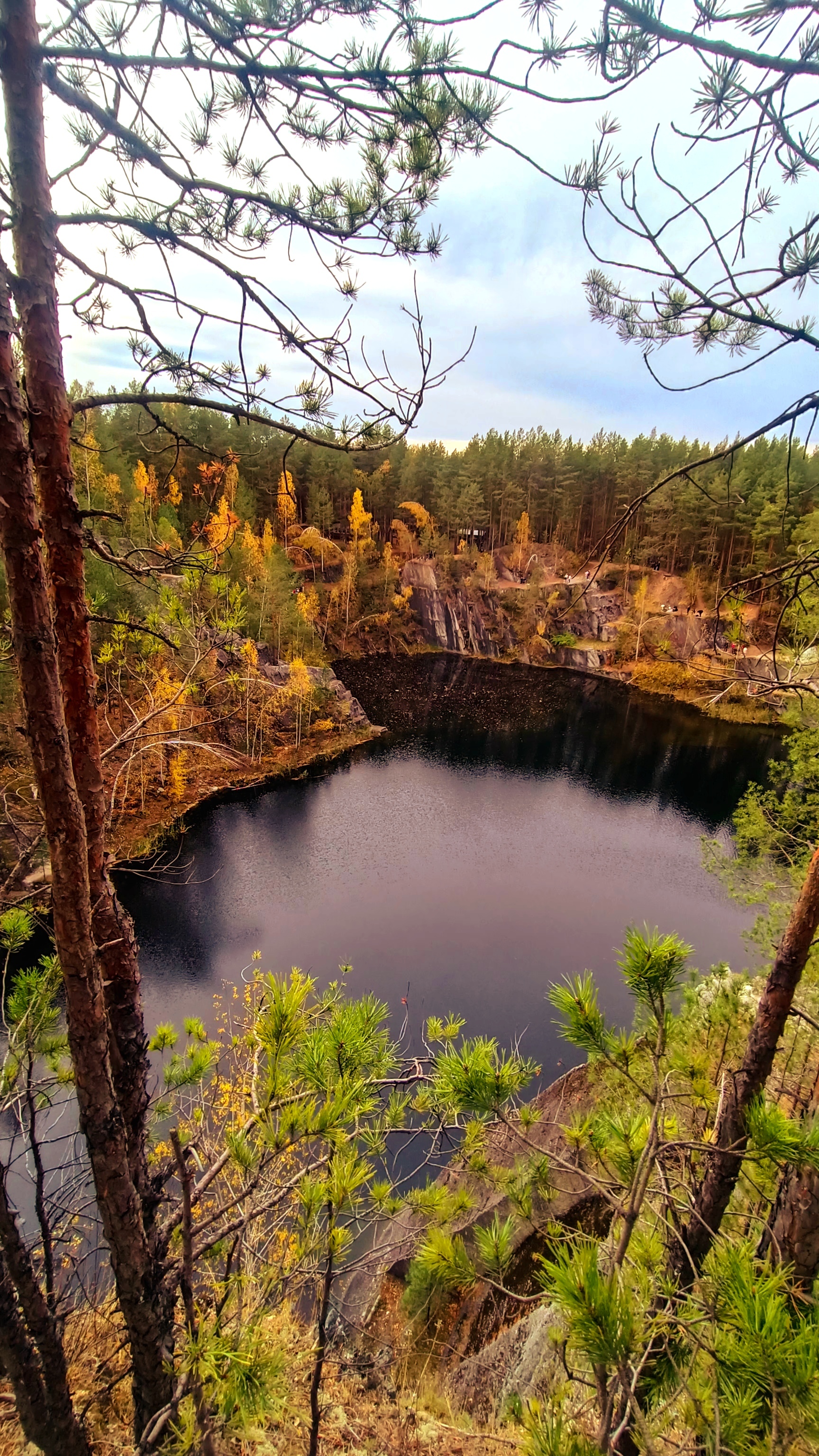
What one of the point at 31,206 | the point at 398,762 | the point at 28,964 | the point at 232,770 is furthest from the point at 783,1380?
the point at 398,762

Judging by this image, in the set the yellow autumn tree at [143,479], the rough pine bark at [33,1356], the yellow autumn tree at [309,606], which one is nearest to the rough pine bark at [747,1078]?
the rough pine bark at [33,1356]

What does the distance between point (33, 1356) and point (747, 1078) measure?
2160mm

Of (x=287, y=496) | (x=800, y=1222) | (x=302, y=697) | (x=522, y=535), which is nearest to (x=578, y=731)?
(x=302, y=697)

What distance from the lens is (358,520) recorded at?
1156 inches

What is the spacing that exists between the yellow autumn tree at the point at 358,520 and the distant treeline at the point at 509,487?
1.00 m

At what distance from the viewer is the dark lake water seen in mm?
9359

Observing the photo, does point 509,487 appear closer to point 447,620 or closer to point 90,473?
point 447,620

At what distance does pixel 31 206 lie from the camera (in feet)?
4.27

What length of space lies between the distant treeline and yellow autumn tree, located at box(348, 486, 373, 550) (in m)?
1.00

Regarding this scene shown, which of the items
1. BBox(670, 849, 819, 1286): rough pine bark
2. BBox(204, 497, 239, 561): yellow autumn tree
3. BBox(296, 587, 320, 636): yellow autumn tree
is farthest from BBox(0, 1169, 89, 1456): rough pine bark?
BBox(296, 587, 320, 636): yellow autumn tree

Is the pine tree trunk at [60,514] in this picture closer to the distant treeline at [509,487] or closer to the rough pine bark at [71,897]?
the rough pine bark at [71,897]

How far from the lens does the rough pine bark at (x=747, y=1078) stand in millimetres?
1311

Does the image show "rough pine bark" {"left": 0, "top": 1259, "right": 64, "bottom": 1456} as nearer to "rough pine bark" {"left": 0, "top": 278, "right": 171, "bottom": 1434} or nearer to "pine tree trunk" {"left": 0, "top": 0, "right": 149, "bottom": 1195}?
"rough pine bark" {"left": 0, "top": 278, "right": 171, "bottom": 1434}

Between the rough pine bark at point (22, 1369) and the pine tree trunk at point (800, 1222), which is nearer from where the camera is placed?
the rough pine bark at point (22, 1369)
